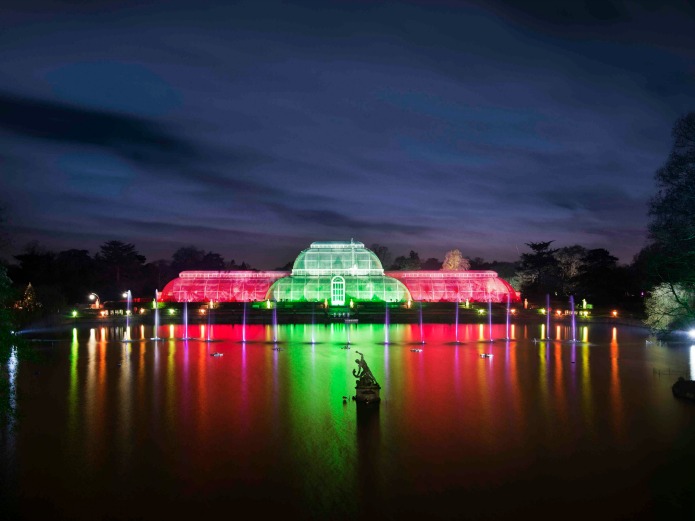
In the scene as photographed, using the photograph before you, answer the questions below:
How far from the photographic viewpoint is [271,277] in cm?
8362

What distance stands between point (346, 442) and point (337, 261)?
215 ft

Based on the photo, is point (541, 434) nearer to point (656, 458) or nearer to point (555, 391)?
point (656, 458)

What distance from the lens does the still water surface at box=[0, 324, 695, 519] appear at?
12367 millimetres

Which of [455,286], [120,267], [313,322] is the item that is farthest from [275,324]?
[120,267]

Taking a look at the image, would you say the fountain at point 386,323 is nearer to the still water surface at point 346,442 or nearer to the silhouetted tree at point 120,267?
the still water surface at point 346,442

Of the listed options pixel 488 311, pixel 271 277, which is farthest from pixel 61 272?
pixel 488 311

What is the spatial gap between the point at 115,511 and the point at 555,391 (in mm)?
17171

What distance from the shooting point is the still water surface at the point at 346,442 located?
487 inches

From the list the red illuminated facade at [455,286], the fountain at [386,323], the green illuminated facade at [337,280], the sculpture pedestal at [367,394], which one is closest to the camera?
the sculpture pedestal at [367,394]

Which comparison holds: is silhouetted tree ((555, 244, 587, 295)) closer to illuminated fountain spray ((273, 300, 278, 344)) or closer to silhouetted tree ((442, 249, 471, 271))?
silhouetted tree ((442, 249, 471, 271))

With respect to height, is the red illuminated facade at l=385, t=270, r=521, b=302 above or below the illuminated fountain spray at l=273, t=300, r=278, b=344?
above

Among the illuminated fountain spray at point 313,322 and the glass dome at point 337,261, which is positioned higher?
the glass dome at point 337,261

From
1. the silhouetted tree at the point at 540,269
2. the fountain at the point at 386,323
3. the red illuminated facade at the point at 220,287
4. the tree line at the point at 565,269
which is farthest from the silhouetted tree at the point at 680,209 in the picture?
the silhouetted tree at the point at 540,269

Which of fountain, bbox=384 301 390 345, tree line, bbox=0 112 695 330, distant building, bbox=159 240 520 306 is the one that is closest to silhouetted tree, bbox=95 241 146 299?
tree line, bbox=0 112 695 330
